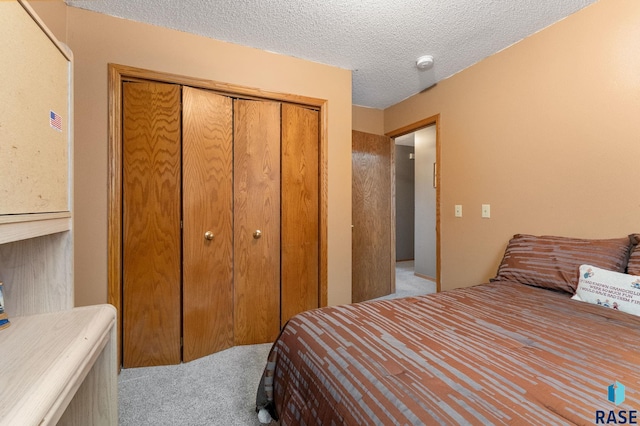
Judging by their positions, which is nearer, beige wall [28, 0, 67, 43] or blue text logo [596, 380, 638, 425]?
blue text logo [596, 380, 638, 425]

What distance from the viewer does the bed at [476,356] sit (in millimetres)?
669

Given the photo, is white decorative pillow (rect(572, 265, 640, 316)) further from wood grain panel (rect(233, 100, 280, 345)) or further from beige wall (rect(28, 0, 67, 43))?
beige wall (rect(28, 0, 67, 43))

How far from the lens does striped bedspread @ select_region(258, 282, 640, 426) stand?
0.66 m

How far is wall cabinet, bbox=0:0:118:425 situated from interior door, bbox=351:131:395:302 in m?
2.49

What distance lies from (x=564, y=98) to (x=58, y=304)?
9.65 feet

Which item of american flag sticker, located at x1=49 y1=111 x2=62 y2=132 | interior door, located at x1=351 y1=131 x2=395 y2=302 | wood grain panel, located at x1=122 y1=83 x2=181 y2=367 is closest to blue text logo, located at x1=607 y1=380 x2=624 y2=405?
american flag sticker, located at x1=49 y1=111 x2=62 y2=132

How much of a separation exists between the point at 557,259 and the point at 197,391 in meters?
2.27

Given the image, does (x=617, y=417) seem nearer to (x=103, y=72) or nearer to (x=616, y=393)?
(x=616, y=393)

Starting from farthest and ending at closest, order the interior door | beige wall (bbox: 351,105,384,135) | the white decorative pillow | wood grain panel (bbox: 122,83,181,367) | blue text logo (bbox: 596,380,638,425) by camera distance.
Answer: beige wall (bbox: 351,105,384,135), the interior door, wood grain panel (bbox: 122,83,181,367), the white decorative pillow, blue text logo (bbox: 596,380,638,425)

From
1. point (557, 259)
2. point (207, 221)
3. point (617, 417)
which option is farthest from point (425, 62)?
point (617, 417)

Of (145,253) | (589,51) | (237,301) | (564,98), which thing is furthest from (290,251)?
(589,51)

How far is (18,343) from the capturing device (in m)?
0.80

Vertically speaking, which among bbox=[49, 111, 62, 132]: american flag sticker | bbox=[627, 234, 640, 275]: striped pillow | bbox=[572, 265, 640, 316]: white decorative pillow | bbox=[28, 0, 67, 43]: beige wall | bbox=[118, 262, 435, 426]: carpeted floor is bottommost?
bbox=[118, 262, 435, 426]: carpeted floor

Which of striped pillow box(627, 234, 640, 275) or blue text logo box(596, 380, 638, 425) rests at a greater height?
striped pillow box(627, 234, 640, 275)
